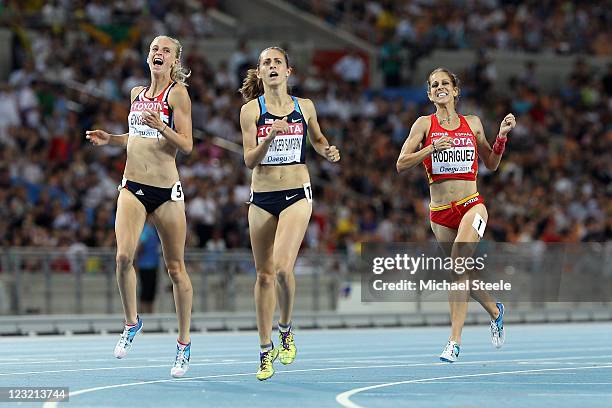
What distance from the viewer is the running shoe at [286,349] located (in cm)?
1328

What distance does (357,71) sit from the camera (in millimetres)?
36469

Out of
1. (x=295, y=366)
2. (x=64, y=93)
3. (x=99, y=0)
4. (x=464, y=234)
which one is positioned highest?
(x=99, y=0)

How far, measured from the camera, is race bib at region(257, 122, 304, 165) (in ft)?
43.2

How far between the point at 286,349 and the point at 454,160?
114 inches

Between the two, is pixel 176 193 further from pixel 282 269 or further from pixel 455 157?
pixel 455 157

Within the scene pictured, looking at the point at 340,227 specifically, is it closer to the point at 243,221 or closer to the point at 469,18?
the point at 243,221

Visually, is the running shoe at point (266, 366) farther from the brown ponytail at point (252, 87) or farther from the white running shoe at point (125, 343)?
the brown ponytail at point (252, 87)

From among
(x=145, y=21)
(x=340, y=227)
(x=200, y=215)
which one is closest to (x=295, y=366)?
(x=200, y=215)

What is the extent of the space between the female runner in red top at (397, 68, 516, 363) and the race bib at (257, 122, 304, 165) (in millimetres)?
1752

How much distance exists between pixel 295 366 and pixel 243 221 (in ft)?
→ 42.9

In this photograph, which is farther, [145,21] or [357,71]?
[357,71]

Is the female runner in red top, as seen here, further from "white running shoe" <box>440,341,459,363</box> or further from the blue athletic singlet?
the blue athletic singlet

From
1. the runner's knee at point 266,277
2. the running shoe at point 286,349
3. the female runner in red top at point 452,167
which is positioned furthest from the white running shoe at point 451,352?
the runner's knee at point 266,277

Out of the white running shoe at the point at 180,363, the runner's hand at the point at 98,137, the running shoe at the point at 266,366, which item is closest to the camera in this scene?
the running shoe at the point at 266,366
